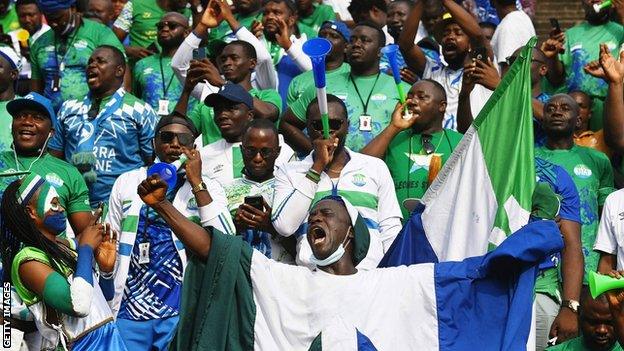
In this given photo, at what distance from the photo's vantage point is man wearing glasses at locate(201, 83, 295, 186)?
1096cm

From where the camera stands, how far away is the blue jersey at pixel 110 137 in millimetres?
12195

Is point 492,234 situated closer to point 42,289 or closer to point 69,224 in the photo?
point 42,289

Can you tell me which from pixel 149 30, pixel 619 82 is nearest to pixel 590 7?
pixel 619 82

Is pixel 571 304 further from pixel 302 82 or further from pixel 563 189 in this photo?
pixel 302 82

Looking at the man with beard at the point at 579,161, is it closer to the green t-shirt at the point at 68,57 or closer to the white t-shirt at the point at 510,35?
the white t-shirt at the point at 510,35

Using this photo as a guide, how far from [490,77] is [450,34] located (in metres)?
1.41

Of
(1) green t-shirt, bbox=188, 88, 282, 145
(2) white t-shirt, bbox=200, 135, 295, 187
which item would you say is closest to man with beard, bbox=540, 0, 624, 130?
(1) green t-shirt, bbox=188, 88, 282, 145

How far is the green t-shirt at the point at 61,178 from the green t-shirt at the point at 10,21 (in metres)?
4.73

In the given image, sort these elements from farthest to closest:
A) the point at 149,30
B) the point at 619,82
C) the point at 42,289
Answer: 1. the point at 149,30
2. the point at 619,82
3. the point at 42,289

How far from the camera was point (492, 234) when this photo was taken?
9.02 metres

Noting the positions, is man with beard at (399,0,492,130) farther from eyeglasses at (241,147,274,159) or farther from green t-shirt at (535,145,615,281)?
eyeglasses at (241,147,274,159)

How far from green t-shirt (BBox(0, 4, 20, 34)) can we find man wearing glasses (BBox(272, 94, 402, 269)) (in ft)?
19.6

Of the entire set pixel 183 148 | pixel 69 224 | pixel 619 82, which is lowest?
pixel 69 224

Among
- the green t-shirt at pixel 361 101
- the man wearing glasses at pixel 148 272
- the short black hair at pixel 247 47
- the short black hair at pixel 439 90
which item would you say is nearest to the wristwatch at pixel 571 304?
the short black hair at pixel 439 90
